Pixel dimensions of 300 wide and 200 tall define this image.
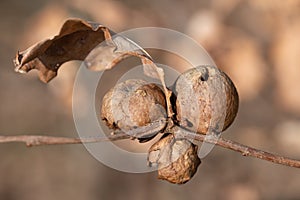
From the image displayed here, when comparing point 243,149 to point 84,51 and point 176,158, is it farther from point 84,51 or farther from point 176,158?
point 84,51

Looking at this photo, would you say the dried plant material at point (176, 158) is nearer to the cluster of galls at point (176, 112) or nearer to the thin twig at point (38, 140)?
the cluster of galls at point (176, 112)

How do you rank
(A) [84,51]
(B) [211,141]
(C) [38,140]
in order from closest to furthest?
1. (C) [38,140]
2. (B) [211,141]
3. (A) [84,51]

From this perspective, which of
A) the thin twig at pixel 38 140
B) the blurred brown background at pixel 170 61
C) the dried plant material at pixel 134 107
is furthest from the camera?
the blurred brown background at pixel 170 61

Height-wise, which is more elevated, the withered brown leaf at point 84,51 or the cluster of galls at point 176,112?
the withered brown leaf at point 84,51

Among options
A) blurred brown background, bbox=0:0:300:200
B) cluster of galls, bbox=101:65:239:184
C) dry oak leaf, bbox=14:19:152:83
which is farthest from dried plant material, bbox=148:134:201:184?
blurred brown background, bbox=0:0:300:200

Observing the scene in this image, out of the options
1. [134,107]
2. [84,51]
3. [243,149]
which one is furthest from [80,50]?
[243,149]

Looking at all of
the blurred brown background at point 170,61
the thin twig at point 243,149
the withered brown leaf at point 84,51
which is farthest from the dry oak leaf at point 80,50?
the blurred brown background at point 170,61
